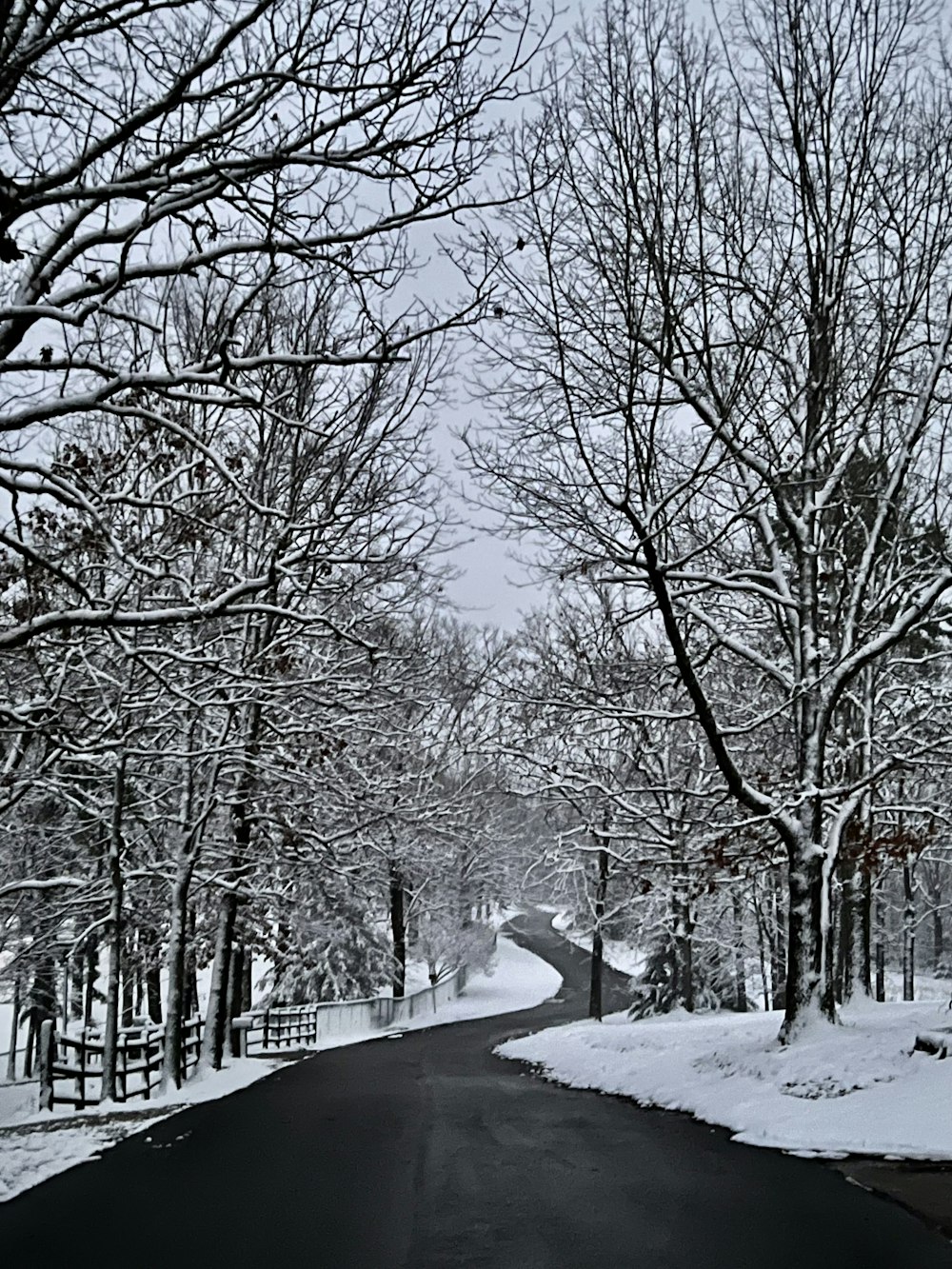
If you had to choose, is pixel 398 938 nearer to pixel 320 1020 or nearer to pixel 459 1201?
pixel 320 1020

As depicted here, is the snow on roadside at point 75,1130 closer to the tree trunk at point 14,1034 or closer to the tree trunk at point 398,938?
the tree trunk at point 14,1034

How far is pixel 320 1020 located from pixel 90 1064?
47.2ft

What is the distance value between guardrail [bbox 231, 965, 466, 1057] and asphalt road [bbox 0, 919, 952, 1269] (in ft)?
44.0

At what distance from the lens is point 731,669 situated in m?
24.2

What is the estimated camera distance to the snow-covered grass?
9.10 meters

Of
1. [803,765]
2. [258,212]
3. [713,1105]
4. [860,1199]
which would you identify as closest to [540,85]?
[258,212]

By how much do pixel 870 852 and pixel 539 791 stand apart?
4324 mm

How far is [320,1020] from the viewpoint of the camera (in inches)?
1308

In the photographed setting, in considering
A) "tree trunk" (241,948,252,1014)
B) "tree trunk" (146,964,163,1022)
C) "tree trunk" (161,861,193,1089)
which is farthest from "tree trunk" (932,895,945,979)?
"tree trunk" (161,861,193,1089)

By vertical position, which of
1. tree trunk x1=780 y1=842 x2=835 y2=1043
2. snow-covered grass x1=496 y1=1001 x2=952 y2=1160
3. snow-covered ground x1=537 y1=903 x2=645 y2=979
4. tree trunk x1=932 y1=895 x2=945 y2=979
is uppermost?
tree trunk x1=780 y1=842 x2=835 y2=1043

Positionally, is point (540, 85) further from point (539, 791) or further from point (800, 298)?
point (539, 791)

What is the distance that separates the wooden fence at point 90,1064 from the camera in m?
15.3

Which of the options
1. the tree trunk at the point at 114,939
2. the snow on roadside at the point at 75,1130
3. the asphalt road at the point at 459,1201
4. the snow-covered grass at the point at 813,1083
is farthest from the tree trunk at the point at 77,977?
the asphalt road at the point at 459,1201

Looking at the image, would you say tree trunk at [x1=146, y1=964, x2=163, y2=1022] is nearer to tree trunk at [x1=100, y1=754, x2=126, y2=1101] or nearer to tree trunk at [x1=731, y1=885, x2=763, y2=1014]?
tree trunk at [x1=100, y1=754, x2=126, y2=1101]
